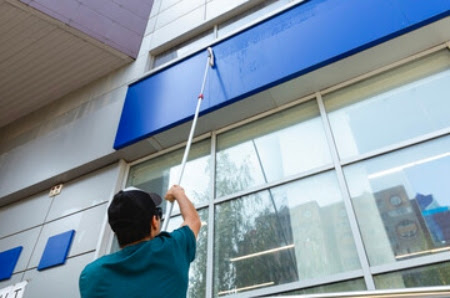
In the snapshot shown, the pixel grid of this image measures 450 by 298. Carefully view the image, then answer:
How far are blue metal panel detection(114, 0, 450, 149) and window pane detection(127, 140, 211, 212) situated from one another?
16.4 inches

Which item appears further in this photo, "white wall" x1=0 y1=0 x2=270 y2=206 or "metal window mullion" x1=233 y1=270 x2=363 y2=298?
"white wall" x1=0 y1=0 x2=270 y2=206

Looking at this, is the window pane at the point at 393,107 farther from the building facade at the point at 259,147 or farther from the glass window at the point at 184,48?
the glass window at the point at 184,48

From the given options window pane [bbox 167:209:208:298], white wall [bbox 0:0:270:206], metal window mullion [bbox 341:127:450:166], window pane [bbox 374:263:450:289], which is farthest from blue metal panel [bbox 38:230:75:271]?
window pane [bbox 374:263:450:289]

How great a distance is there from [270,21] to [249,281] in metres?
3.19

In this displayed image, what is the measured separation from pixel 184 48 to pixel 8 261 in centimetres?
424

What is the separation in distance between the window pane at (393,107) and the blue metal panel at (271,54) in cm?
43

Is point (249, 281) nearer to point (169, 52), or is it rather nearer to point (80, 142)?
point (80, 142)

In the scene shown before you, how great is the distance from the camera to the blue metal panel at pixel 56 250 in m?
4.33

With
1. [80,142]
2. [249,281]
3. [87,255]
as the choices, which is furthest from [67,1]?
[249,281]

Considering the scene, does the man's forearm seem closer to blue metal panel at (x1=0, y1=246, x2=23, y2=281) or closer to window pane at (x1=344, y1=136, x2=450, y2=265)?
window pane at (x1=344, y1=136, x2=450, y2=265)

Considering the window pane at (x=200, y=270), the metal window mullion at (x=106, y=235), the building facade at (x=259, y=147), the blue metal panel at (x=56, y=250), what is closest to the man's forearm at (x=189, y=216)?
the building facade at (x=259, y=147)

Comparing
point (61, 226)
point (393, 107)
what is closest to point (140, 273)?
point (393, 107)

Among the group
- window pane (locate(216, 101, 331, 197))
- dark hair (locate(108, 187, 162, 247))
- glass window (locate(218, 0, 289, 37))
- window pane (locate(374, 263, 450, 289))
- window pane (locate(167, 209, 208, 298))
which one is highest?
glass window (locate(218, 0, 289, 37))

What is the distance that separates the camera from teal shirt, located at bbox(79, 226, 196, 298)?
129 cm
